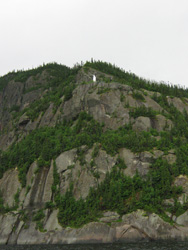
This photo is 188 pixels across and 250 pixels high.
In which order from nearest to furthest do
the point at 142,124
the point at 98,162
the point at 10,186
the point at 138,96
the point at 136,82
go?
1. the point at 98,162
2. the point at 10,186
3. the point at 142,124
4. the point at 138,96
5. the point at 136,82

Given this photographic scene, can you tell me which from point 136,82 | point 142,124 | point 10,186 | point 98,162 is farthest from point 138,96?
point 10,186

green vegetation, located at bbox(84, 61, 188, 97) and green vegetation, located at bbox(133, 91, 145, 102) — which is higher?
green vegetation, located at bbox(84, 61, 188, 97)

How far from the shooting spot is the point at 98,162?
55312 millimetres

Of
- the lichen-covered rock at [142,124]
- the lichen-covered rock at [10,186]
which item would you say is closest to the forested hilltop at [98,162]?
the lichen-covered rock at [142,124]

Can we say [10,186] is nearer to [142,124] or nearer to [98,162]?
[98,162]

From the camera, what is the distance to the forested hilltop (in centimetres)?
4762

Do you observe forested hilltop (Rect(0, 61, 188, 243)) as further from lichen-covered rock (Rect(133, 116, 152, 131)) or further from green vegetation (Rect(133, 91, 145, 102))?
green vegetation (Rect(133, 91, 145, 102))

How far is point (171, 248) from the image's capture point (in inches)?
1261

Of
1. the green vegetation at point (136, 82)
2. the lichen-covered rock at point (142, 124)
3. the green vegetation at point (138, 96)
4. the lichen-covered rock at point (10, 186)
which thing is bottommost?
the lichen-covered rock at point (10, 186)

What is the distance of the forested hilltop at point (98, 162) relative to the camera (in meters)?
47.6

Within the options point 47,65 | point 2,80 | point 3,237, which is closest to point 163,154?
point 3,237

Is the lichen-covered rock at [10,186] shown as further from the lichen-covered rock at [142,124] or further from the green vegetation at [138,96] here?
the green vegetation at [138,96]

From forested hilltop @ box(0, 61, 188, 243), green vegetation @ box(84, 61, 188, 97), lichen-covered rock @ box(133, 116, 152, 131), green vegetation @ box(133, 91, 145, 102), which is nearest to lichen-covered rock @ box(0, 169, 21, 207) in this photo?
forested hilltop @ box(0, 61, 188, 243)

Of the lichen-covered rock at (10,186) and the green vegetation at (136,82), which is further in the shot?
the green vegetation at (136,82)
